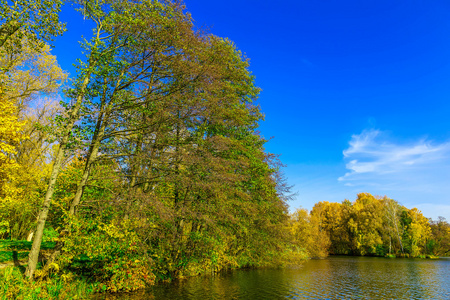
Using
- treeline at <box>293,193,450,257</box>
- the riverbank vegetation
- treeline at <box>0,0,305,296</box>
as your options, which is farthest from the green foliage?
treeline at <box>0,0,305,296</box>

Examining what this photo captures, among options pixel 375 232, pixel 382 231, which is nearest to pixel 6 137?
pixel 375 232

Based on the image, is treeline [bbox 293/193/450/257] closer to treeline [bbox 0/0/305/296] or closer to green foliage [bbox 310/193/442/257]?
green foliage [bbox 310/193/442/257]

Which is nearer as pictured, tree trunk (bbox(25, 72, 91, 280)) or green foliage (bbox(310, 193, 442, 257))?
tree trunk (bbox(25, 72, 91, 280))

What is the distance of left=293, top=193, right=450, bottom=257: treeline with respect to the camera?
2352 inches

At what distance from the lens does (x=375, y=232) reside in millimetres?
65750

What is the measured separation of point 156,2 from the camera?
1374 centimetres

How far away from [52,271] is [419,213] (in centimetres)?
8539

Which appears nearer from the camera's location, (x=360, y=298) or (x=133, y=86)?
(x=133, y=86)

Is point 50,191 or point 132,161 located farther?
point 132,161

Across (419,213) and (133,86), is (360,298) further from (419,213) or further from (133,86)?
(419,213)

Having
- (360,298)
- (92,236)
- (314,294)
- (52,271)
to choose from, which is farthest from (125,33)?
(360,298)

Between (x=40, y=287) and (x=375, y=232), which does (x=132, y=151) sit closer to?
(x=40, y=287)

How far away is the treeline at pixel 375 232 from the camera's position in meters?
59.8

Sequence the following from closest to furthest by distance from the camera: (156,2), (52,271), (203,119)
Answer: (52,271)
(156,2)
(203,119)
